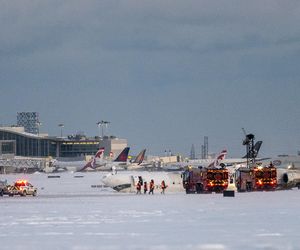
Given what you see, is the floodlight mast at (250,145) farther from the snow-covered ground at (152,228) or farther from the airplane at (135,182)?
the snow-covered ground at (152,228)

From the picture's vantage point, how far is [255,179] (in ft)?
274

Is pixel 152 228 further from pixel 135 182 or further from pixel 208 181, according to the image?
pixel 135 182

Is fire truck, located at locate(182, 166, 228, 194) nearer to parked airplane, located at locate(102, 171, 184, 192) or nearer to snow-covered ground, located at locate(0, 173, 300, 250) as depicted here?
parked airplane, located at locate(102, 171, 184, 192)

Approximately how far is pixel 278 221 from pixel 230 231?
5.37 m

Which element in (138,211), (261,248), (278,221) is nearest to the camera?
(261,248)

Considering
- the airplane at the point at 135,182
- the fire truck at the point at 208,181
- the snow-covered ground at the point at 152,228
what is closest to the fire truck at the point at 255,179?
the fire truck at the point at 208,181

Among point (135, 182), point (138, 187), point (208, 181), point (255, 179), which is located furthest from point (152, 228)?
point (135, 182)

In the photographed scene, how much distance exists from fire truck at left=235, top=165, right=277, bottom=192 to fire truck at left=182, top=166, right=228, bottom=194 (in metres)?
2.08

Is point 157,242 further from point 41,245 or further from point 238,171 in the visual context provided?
point 238,171

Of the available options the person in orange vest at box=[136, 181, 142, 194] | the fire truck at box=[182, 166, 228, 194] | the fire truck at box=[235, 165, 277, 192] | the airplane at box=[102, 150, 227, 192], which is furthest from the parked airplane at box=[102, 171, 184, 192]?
the fire truck at box=[235, 165, 277, 192]

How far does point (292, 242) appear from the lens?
2941cm

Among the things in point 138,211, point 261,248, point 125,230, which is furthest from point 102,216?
point 261,248

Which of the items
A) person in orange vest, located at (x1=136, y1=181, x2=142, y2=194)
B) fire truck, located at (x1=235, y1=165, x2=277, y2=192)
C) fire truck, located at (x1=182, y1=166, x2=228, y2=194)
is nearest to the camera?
fire truck, located at (x1=182, y1=166, x2=228, y2=194)

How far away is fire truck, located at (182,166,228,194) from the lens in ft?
267
